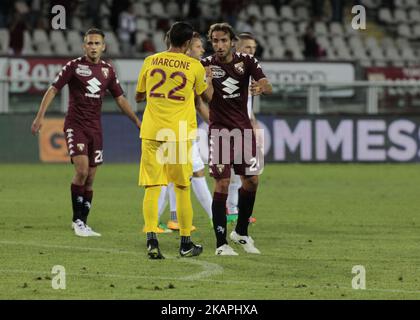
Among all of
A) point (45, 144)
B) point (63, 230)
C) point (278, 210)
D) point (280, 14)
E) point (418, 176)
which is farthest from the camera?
point (280, 14)

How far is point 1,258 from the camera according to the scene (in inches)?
413

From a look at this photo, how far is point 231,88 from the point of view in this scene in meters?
11.1

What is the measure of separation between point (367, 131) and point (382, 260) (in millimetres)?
14552

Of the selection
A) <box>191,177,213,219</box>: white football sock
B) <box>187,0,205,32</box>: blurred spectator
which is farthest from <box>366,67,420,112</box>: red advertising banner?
<box>191,177,213,219</box>: white football sock

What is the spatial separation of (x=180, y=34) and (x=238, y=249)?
238 centimetres

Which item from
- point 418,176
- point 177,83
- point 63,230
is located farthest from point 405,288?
point 418,176

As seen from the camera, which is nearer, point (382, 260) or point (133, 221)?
point (382, 260)

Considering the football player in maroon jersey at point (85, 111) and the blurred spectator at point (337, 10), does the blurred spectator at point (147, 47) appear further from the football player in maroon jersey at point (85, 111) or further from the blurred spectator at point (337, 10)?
the football player in maroon jersey at point (85, 111)

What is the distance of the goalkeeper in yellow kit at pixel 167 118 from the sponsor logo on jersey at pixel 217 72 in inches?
A: 20.0

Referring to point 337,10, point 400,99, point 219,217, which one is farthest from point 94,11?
point 219,217

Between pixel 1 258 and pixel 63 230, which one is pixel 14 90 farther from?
pixel 1 258

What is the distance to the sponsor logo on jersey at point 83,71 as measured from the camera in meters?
12.9

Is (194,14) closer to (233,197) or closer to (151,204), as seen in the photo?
(233,197)

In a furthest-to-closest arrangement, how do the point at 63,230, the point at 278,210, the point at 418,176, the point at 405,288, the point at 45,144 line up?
the point at 45,144, the point at 418,176, the point at 278,210, the point at 63,230, the point at 405,288
